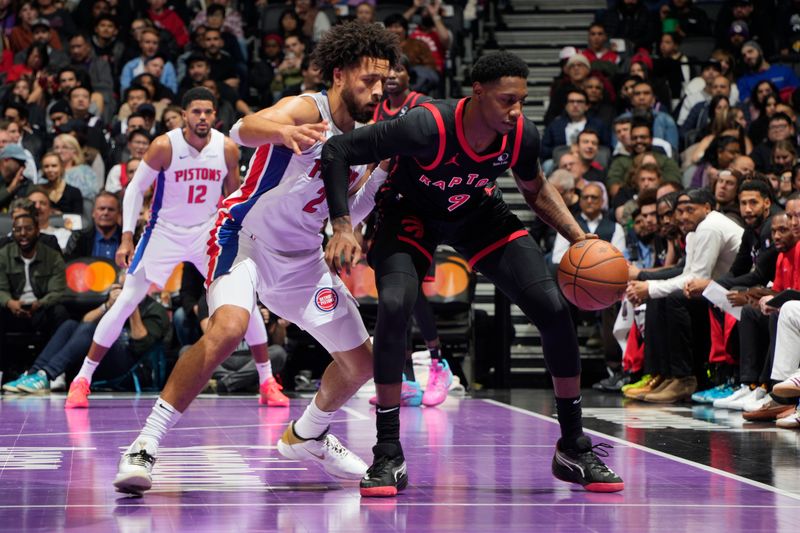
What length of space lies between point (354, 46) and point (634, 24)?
10455 mm

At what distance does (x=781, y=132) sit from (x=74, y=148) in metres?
6.73

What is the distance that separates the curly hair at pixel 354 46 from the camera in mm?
4711

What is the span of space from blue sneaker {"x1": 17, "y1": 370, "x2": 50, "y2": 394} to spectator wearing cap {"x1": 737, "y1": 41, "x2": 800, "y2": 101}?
8.01 m

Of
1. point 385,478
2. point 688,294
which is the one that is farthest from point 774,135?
point 385,478

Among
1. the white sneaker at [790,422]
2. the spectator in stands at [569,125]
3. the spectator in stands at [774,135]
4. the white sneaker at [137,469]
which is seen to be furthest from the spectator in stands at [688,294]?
the white sneaker at [137,469]

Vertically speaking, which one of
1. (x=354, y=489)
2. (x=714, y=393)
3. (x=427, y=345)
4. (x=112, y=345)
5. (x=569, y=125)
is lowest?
(x=714, y=393)

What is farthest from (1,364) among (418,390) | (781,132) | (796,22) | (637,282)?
(796,22)

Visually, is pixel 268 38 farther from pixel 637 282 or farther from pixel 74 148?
pixel 637 282

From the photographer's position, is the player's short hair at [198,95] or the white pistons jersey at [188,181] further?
the white pistons jersey at [188,181]

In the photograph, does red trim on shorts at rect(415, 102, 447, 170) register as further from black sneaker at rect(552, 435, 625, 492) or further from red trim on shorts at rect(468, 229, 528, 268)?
black sneaker at rect(552, 435, 625, 492)

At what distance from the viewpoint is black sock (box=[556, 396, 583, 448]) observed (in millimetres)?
4703

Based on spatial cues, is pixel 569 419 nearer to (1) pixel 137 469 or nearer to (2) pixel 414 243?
(2) pixel 414 243

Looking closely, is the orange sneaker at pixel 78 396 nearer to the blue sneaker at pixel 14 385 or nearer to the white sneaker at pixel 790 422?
the blue sneaker at pixel 14 385

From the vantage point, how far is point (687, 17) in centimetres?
1479
